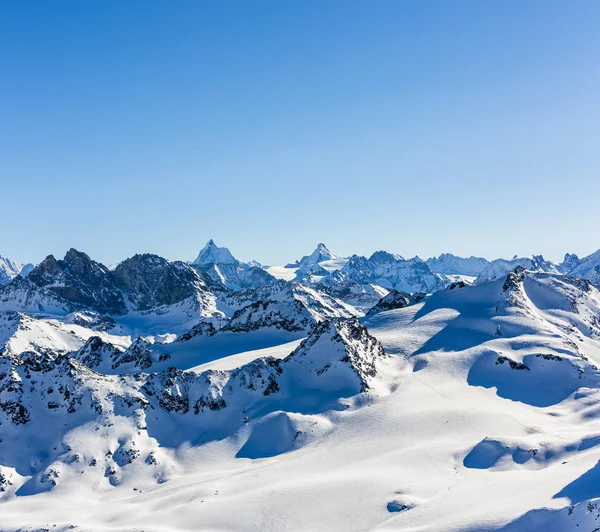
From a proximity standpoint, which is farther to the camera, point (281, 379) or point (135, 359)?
point (135, 359)

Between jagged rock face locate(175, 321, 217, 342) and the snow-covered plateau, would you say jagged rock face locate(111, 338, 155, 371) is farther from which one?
jagged rock face locate(175, 321, 217, 342)

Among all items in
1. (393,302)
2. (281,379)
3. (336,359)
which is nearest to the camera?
(281,379)

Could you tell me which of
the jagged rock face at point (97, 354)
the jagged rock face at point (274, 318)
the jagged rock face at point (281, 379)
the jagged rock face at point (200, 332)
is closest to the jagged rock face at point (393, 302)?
the jagged rock face at point (274, 318)

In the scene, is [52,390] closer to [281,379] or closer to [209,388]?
[209,388]

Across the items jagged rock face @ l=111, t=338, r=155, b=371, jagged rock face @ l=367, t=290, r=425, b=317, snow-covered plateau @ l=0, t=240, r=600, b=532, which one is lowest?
snow-covered plateau @ l=0, t=240, r=600, b=532

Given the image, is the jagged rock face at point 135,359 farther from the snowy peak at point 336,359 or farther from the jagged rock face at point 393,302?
the jagged rock face at point 393,302

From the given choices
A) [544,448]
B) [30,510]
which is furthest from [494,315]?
[30,510]

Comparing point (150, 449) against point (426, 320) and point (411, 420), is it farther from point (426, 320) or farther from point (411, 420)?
point (426, 320)

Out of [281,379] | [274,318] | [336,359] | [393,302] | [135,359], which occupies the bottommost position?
[281,379]

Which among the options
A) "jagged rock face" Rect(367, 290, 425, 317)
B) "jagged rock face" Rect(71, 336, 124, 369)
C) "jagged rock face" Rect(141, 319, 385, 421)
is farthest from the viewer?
"jagged rock face" Rect(367, 290, 425, 317)

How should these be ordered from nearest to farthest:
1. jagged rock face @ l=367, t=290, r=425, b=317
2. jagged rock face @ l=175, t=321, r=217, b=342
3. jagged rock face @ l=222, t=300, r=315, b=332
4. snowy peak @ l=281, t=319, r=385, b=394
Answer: snowy peak @ l=281, t=319, r=385, b=394
jagged rock face @ l=175, t=321, r=217, b=342
jagged rock face @ l=222, t=300, r=315, b=332
jagged rock face @ l=367, t=290, r=425, b=317

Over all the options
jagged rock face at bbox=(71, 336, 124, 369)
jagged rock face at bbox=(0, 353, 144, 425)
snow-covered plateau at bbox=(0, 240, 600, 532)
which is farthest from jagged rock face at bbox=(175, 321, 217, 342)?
jagged rock face at bbox=(0, 353, 144, 425)

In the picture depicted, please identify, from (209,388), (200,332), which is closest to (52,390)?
(209,388)

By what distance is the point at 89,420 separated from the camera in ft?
275
